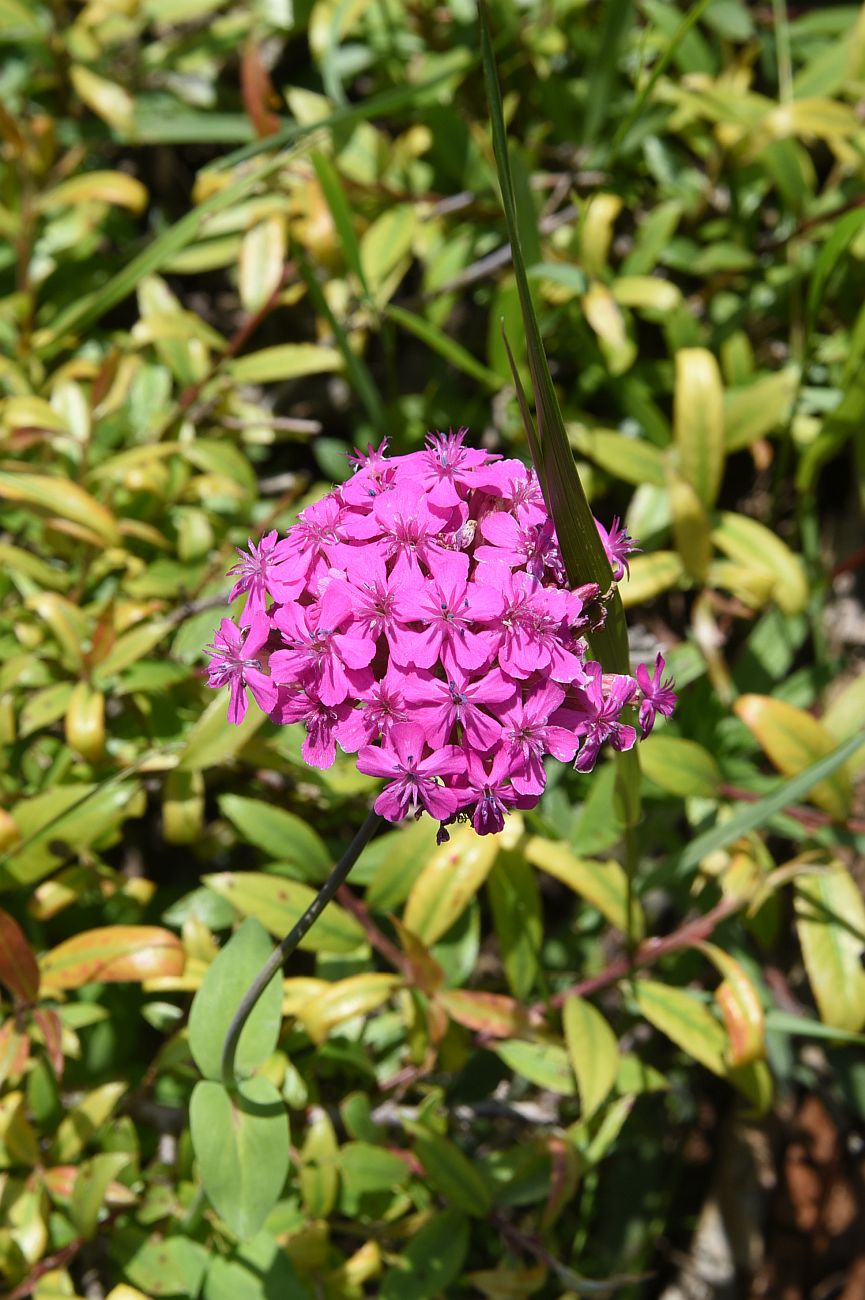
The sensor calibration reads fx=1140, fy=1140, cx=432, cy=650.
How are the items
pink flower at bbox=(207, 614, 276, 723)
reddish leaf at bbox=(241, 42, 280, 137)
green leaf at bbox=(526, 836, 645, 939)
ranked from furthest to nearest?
reddish leaf at bbox=(241, 42, 280, 137) < green leaf at bbox=(526, 836, 645, 939) < pink flower at bbox=(207, 614, 276, 723)

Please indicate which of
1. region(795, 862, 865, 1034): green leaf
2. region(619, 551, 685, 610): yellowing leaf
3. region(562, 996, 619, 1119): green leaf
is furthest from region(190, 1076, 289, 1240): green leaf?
region(619, 551, 685, 610): yellowing leaf

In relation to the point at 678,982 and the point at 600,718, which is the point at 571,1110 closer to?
the point at 678,982

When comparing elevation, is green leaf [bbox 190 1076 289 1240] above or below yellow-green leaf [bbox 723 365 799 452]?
below

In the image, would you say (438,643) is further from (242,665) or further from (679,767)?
(679,767)

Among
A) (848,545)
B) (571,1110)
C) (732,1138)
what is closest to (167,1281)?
(571,1110)

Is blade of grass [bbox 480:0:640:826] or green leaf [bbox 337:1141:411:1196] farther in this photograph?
green leaf [bbox 337:1141:411:1196]

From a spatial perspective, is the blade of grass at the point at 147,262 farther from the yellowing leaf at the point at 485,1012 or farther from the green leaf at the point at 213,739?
the yellowing leaf at the point at 485,1012

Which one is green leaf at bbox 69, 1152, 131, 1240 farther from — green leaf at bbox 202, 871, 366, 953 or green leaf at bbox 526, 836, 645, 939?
green leaf at bbox 526, 836, 645, 939
